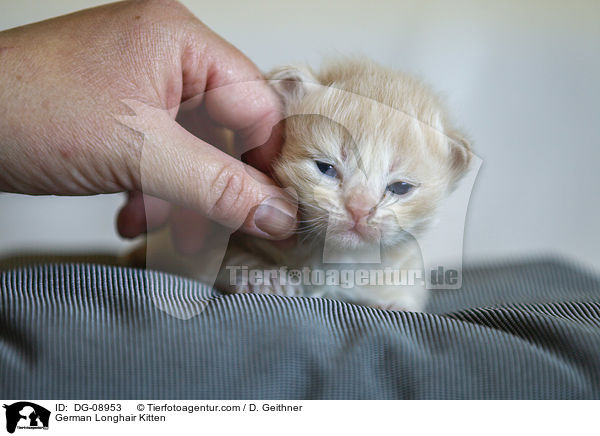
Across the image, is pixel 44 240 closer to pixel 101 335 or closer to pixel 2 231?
pixel 2 231

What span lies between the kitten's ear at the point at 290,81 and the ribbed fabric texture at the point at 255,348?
28 centimetres

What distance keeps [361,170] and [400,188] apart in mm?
57

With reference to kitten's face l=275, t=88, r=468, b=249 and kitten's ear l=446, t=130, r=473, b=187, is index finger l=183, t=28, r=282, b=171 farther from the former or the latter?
kitten's ear l=446, t=130, r=473, b=187

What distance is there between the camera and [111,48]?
0.67 meters

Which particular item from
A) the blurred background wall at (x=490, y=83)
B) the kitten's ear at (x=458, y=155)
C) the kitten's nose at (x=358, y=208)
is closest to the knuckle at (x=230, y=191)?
the kitten's nose at (x=358, y=208)

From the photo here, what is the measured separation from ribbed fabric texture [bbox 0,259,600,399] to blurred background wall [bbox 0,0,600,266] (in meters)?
0.44

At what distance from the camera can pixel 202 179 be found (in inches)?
24.6

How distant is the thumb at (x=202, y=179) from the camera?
2.05 ft

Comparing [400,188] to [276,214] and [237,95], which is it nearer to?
[276,214]

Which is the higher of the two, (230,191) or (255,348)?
(230,191)
